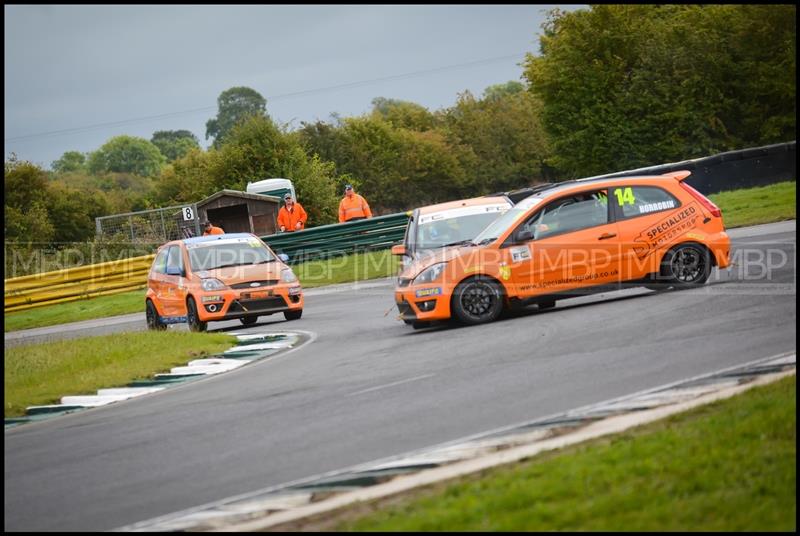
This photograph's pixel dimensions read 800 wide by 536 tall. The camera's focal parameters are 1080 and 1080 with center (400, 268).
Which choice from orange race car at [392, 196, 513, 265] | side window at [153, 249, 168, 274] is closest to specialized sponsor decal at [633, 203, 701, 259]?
orange race car at [392, 196, 513, 265]

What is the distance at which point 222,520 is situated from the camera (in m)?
6.16

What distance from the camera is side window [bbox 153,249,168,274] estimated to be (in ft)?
63.9

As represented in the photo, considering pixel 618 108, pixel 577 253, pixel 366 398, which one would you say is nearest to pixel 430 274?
pixel 577 253

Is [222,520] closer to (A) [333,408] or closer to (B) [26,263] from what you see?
(A) [333,408]

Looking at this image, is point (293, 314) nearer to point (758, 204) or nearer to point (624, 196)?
point (624, 196)

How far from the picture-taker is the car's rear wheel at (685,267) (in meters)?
13.4

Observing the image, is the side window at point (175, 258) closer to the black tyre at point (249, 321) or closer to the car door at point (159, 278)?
the car door at point (159, 278)

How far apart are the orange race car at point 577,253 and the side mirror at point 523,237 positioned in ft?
0.04

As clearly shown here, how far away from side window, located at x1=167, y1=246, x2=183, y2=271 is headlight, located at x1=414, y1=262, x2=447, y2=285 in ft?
21.3

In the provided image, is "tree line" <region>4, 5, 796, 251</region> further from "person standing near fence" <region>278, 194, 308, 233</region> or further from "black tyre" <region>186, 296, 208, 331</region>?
"black tyre" <region>186, 296, 208, 331</region>

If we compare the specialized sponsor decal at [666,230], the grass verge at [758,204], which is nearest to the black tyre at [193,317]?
the specialized sponsor decal at [666,230]

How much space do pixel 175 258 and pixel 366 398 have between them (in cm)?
1043

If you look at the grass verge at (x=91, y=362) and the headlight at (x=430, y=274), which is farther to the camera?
the headlight at (x=430, y=274)

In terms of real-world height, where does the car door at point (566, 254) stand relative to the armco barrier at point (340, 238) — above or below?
below
